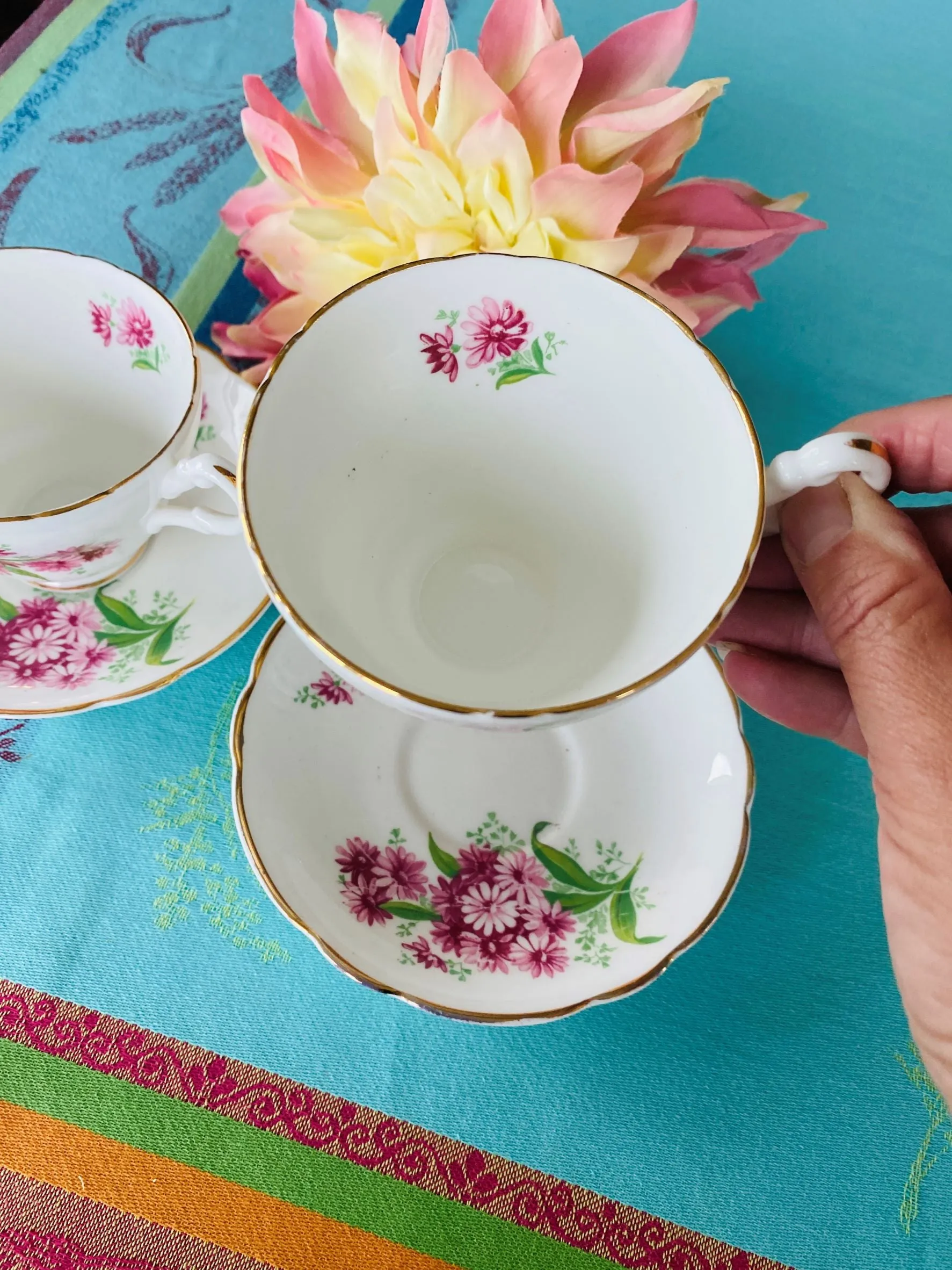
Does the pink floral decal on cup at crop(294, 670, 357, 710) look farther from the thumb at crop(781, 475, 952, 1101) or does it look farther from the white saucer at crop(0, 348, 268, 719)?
the thumb at crop(781, 475, 952, 1101)

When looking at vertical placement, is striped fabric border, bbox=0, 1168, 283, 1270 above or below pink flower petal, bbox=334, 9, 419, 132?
below

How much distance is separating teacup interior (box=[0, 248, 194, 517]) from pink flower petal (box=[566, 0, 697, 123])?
12.0 inches

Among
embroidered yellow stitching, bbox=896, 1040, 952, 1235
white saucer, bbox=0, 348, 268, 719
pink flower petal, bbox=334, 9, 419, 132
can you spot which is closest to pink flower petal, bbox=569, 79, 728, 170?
pink flower petal, bbox=334, 9, 419, 132

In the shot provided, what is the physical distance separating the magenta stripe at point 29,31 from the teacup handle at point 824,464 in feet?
2.73

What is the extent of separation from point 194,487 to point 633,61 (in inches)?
15.3

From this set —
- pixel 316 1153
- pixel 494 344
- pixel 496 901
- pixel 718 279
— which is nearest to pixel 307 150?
pixel 494 344

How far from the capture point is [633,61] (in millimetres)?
527

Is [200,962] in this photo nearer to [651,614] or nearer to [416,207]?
[651,614]

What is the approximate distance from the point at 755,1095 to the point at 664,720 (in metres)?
0.24

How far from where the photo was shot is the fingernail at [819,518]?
484mm

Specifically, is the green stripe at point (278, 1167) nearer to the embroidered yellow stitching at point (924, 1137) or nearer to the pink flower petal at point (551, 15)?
the embroidered yellow stitching at point (924, 1137)

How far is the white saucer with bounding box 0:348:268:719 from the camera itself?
1.94 feet

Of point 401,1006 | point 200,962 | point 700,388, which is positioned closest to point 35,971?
point 200,962

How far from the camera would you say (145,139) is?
2.60 feet
